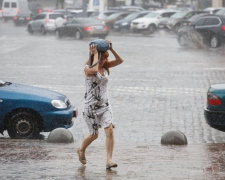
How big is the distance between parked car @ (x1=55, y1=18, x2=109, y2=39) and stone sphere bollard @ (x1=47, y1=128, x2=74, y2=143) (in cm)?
3612

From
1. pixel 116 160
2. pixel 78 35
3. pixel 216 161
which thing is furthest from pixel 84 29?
pixel 216 161

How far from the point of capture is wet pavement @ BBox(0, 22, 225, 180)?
31.8 feet

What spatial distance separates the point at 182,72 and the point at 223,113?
536 inches

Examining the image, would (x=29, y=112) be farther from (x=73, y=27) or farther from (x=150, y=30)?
(x=150, y=30)

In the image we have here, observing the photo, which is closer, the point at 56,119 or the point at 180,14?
the point at 56,119

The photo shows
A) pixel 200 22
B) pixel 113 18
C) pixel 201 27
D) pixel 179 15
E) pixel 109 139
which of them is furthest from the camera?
pixel 113 18

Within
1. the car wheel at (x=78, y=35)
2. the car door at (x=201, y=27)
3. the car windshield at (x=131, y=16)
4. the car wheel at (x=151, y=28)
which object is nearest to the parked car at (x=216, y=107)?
the car door at (x=201, y=27)

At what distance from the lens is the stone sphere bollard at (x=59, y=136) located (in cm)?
1234

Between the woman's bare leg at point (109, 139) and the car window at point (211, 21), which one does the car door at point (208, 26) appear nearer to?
the car window at point (211, 21)

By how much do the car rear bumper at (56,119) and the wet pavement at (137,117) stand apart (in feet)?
1.33

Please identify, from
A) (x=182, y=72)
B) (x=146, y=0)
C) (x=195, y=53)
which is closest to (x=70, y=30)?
(x=195, y=53)

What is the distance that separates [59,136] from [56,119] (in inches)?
27.6

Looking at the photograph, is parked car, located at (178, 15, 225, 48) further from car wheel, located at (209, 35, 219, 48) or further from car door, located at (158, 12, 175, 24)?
car door, located at (158, 12, 175, 24)

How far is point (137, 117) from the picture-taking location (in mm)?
16000
